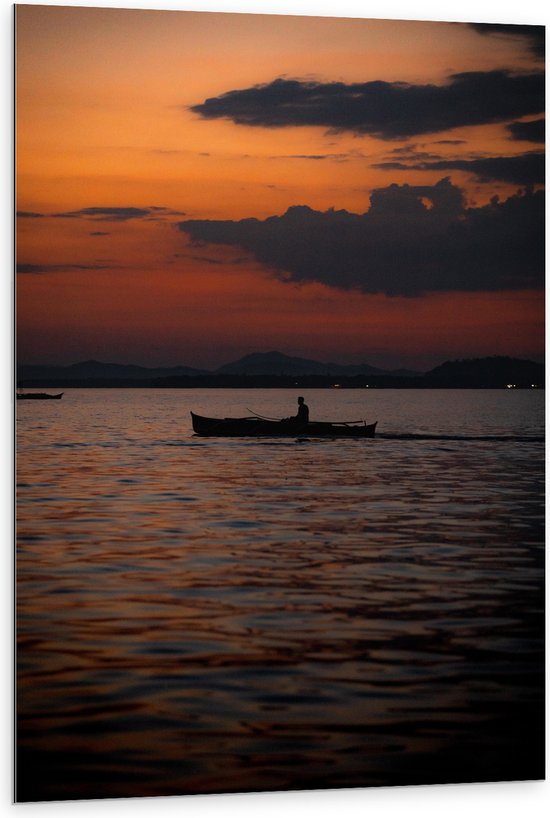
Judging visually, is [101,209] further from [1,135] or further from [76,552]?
[76,552]

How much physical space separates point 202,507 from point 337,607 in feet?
9.70

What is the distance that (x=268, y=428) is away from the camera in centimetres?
1766

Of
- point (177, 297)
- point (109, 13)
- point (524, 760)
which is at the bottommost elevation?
point (524, 760)

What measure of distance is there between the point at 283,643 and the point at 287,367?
8.64 feet

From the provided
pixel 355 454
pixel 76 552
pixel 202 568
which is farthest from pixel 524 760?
pixel 355 454

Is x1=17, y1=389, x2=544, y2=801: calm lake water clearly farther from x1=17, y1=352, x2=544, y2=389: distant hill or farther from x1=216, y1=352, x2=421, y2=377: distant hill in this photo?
x1=216, y1=352, x2=421, y2=377: distant hill

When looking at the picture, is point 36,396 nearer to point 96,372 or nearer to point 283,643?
point 96,372

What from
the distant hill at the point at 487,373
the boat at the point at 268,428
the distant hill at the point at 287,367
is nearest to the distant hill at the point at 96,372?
the distant hill at the point at 287,367

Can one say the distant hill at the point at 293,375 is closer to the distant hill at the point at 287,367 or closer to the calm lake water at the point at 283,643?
the distant hill at the point at 287,367

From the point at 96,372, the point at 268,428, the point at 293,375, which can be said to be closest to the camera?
the point at 96,372

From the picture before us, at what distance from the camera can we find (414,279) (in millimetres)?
7387

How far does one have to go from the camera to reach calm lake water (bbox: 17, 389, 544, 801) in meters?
5.46

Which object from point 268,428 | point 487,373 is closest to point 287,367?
point 487,373

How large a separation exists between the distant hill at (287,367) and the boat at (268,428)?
25.7 ft
